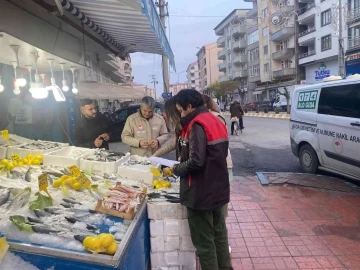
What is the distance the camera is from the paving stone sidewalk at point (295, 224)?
357 centimetres

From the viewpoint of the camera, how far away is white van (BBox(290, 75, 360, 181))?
571 cm

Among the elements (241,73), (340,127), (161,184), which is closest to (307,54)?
(241,73)

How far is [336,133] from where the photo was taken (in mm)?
6066

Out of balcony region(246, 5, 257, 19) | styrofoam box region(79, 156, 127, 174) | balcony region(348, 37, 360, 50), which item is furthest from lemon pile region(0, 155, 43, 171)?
balcony region(246, 5, 257, 19)

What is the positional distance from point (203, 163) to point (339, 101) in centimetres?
462

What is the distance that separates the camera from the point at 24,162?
11.4ft

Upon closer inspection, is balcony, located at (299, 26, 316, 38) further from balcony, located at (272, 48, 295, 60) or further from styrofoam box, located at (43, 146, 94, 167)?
styrofoam box, located at (43, 146, 94, 167)

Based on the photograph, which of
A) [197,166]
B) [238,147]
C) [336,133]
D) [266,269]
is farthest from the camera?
[238,147]

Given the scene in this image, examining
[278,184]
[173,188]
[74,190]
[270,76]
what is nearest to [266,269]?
[173,188]

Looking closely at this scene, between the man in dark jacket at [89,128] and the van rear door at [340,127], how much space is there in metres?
4.31

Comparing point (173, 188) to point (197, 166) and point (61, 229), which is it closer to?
point (197, 166)

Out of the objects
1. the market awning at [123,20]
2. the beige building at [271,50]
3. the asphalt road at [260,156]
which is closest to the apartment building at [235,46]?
the beige building at [271,50]

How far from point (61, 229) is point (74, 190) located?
2.75 feet

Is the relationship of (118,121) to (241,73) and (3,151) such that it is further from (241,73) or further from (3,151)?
(241,73)
